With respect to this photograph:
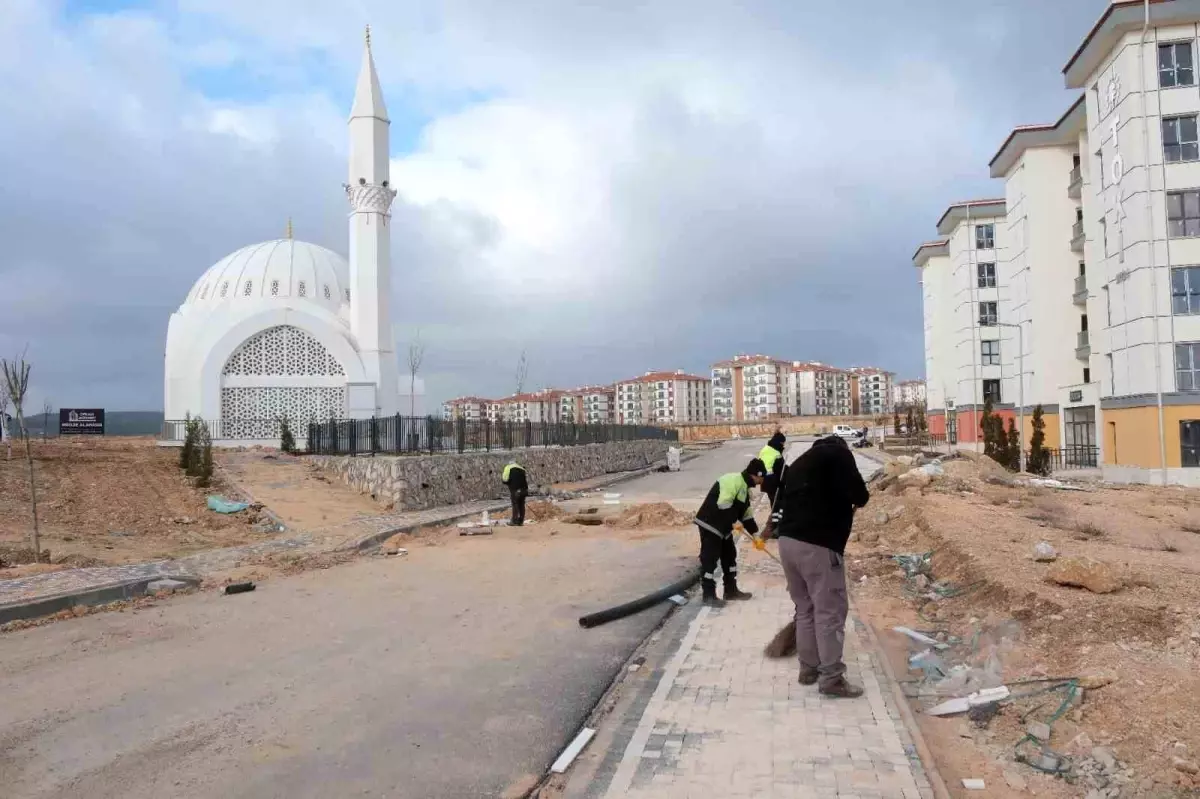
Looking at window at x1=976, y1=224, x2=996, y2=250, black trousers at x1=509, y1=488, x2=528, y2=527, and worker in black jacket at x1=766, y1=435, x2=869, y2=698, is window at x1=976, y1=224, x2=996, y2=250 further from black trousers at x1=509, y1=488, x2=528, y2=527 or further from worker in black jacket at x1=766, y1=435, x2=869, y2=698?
worker in black jacket at x1=766, y1=435, x2=869, y2=698

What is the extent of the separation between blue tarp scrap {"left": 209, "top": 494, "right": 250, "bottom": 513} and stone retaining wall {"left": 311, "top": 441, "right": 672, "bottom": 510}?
118 inches

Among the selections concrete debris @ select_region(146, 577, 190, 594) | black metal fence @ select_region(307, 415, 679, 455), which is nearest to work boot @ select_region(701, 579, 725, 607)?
concrete debris @ select_region(146, 577, 190, 594)

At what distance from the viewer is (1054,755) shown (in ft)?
13.5

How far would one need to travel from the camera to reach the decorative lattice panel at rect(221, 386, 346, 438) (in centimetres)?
3472

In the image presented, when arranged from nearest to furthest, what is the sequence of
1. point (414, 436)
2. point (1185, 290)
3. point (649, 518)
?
point (649, 518) < point (414, 436) < point (1185, 290)

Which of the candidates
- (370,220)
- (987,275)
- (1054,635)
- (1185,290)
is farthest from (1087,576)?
(987,275)

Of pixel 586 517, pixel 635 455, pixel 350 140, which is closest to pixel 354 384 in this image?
pixel 350 140

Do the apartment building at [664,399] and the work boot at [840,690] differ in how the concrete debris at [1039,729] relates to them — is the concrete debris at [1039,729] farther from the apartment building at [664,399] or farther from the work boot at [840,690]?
the apartment building at [664,399]

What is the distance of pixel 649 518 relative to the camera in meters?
15.6

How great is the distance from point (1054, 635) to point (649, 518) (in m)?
10.2

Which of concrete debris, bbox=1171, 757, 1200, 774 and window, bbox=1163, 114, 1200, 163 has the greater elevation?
window, bbox=1163, 114, 1200, 163

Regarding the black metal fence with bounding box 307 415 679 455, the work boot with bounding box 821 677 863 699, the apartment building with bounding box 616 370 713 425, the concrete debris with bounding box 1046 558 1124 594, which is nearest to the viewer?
the work boot with bounding box 821 677 863 699

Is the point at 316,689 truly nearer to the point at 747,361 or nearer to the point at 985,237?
the point at 985,237

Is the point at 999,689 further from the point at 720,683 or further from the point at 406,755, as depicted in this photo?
the point at 406,755
